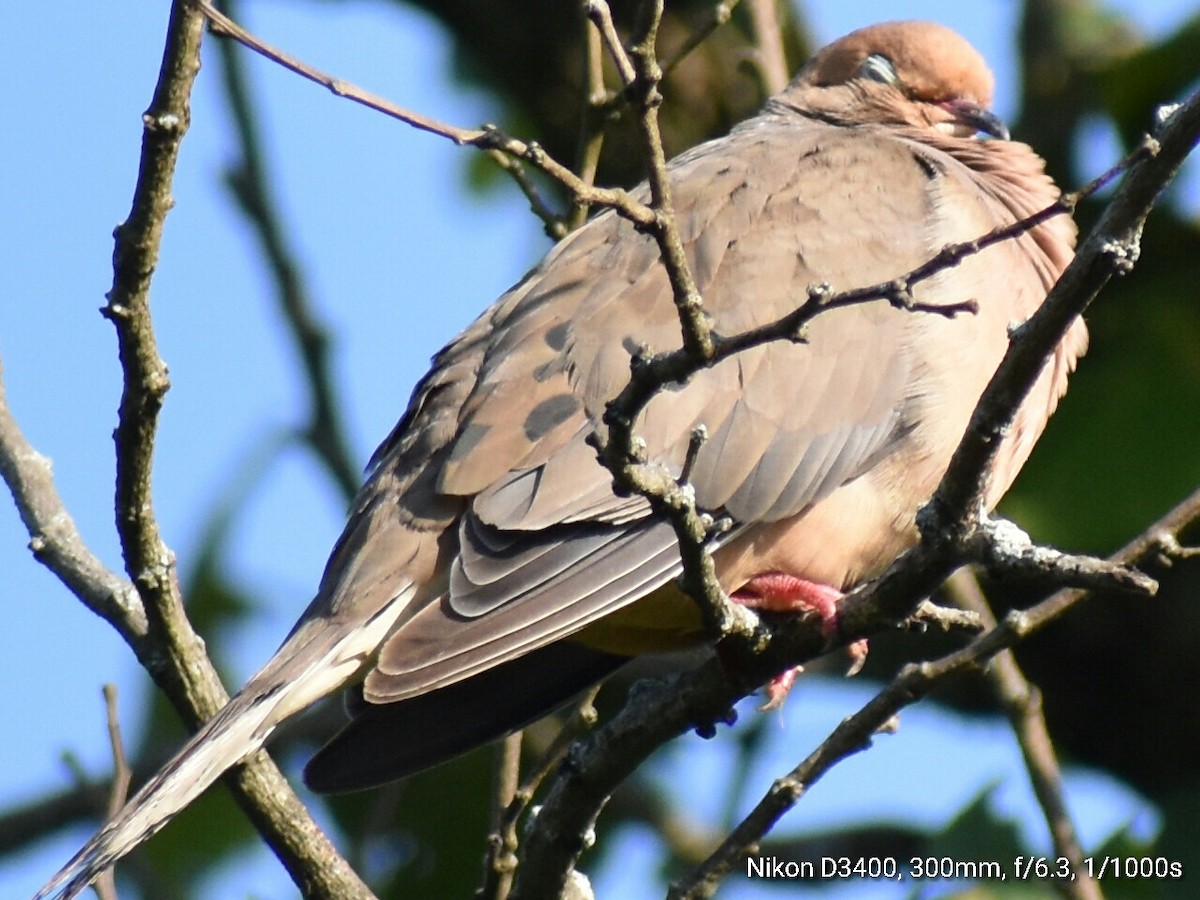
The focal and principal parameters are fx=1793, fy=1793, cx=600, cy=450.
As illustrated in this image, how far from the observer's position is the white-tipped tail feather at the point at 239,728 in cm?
297

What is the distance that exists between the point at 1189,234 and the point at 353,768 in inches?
134

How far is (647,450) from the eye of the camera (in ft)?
11.8

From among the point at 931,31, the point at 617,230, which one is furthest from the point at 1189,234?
the point at 617,230

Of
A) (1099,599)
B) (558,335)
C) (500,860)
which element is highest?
(558,335)

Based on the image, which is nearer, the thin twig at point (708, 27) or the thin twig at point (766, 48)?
the thin twig at point (708, 27)

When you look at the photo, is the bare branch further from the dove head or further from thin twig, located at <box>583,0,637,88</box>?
the dove head

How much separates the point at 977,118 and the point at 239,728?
2.94 meters

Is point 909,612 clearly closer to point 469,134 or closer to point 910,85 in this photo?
point 469,134

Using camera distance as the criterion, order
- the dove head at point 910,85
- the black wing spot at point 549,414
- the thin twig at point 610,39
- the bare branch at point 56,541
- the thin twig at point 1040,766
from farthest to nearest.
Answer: the dove head at point 910,85 < the thin twig at point 1040,766 < the black wing spot at point 549,414 < the bare branch at point 56,541 < the thin twig at point 610,39

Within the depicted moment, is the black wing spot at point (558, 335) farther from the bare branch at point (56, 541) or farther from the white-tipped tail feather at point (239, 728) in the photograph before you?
the bare branch at point (56, 541)

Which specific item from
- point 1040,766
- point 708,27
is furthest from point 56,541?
point 1040,766

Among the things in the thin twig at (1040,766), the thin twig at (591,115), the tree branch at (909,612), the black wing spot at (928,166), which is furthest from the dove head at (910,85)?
the tree branch at (909,612)

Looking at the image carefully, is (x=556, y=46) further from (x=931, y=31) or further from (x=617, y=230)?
(x=617, y=230)

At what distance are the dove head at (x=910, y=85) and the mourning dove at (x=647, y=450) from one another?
80 centimetres
